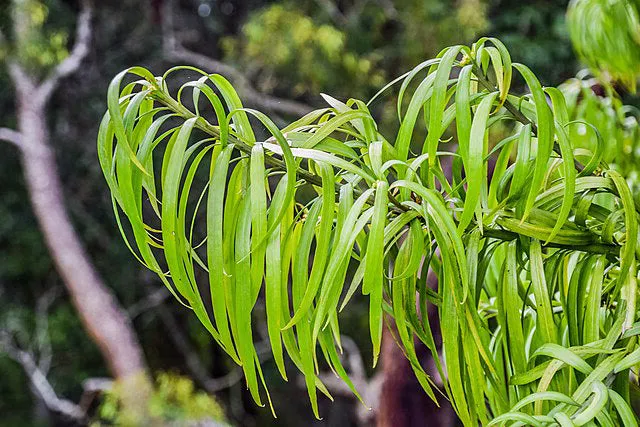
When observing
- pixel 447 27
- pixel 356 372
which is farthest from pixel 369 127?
pixel 447 27

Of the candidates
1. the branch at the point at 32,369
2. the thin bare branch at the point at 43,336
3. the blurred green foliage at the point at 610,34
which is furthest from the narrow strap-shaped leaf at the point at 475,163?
the thin bare branch at the point at 43,336

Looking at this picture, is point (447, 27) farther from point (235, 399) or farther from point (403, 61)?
point (235, 399)

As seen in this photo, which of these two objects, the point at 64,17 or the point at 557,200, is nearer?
the point at 557,200

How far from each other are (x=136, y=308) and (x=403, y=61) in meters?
1.51

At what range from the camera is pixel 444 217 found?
32 centimetres

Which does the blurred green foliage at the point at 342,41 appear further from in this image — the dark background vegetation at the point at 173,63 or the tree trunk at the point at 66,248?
the tree trunk at the point at 66,248

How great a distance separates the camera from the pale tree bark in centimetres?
253

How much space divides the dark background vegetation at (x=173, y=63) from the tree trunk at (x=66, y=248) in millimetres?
229

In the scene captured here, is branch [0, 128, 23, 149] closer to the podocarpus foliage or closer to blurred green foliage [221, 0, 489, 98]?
blurred green foliage [221, 0, 489, 98]

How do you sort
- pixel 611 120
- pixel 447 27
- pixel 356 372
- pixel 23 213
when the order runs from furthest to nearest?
pixel 23 213 < pixel 447 27 < pixel 356 372 < pixel 611 120

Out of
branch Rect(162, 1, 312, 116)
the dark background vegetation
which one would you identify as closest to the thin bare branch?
the dark background vegetation

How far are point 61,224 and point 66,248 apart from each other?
3.5 inches

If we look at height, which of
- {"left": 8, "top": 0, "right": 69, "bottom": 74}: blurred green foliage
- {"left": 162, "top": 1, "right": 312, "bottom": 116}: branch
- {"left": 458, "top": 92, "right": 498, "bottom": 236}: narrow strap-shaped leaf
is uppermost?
{"left": 458, "top": 92, "right": 498, "bottom": 236}: narrow strap-shaped leaf

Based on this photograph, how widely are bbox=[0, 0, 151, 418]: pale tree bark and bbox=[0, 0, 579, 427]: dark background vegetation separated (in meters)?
0.18
